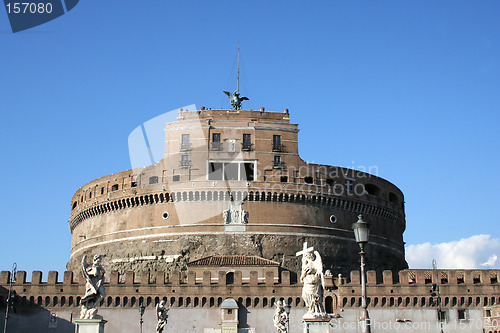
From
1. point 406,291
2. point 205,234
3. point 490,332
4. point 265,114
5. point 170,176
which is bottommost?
point 490,332

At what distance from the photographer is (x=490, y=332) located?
129 ft

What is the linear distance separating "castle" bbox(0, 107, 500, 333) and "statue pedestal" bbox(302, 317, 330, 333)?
2357 cm

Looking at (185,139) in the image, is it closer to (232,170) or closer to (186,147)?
(186,147)

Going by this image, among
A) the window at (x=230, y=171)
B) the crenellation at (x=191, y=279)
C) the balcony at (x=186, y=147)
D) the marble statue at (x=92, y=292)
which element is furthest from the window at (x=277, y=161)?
the marble statue at (x=92, y=292)

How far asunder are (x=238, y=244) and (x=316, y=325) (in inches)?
1205

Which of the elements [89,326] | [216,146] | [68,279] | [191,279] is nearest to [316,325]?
[89,326]

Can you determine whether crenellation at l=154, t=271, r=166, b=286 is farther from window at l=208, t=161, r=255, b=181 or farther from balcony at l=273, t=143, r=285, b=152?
balcony at l=273, t=143, r=285, b=152

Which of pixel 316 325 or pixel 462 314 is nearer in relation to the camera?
pixel 316 325

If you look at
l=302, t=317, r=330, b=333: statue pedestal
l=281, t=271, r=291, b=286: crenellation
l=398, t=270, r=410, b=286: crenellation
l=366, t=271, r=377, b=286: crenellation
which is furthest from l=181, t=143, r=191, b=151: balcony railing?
l=302, t=317, r=330, b=333: statue pedestal

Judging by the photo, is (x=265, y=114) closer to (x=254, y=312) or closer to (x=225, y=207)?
(x=225, y=207)

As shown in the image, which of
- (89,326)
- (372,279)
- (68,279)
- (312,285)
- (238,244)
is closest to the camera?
(89,326)

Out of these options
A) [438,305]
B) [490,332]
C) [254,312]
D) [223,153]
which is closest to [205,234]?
[223,153]

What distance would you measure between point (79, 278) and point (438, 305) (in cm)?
2242

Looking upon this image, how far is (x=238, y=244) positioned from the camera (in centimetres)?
4622
